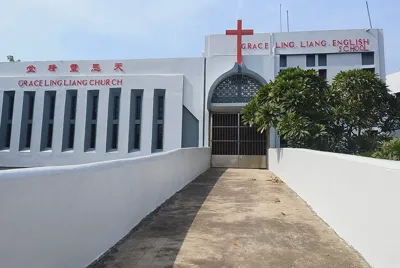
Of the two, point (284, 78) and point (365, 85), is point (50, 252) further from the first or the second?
point (365, 85)

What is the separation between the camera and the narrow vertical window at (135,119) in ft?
62.5

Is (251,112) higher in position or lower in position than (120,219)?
higher

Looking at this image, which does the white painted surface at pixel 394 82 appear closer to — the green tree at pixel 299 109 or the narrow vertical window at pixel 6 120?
the green tree at pixel 299 109

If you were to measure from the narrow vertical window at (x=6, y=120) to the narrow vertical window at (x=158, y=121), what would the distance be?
35.0 feet

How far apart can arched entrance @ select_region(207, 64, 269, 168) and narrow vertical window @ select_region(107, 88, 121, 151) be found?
21.2ft

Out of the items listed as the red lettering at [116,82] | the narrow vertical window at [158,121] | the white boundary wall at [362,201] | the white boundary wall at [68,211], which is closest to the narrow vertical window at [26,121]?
the red lettering at [116,82]

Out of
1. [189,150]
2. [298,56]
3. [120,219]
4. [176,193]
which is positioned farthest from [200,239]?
[298,56]

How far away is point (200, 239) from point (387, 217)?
2.49 metres

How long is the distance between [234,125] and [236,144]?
1.21 meters

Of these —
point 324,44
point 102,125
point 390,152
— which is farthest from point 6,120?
point 390,152

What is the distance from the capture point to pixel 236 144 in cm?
1812

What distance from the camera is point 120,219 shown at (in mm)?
4414

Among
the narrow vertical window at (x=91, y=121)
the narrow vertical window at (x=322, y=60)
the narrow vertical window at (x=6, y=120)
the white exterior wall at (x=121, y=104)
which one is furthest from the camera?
the narrow vertical window at (x=6, y=120)

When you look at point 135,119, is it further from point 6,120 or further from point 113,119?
point 6,120
